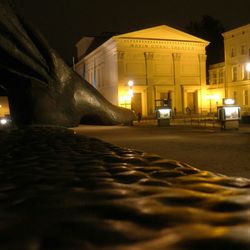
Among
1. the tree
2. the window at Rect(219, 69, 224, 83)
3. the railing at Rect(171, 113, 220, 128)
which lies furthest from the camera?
the tree

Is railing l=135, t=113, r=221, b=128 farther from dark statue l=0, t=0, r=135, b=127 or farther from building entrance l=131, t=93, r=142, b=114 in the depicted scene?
dark statue l=0, t=0, r=135, b=127

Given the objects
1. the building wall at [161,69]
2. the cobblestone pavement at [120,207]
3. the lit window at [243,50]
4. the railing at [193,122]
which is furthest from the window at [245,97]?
the cobblestone pavement at [120,207]

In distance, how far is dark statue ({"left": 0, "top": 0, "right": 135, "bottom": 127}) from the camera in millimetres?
6211

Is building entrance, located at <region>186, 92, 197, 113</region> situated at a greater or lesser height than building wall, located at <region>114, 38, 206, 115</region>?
lesser

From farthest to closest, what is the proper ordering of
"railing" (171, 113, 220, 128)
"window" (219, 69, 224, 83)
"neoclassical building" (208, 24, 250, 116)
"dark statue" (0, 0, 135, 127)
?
"window" (219, 69, 224, 83) < "neoclassical building" (208, 24, 250, 116) < "railing" (171, 113, 220, 128) < "dark statue" (0, 0, 135, 127)

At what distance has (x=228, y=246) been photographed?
84cm

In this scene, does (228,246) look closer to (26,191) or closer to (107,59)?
(26,191)

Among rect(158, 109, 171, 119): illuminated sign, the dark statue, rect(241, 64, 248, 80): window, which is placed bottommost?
rect(158, 109, 171, 119): illuminated sign

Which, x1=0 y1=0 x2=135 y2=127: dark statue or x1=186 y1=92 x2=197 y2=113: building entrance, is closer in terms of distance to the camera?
x1=0 y1=0 x2=135 y2=127: dark statue

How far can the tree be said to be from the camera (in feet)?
195

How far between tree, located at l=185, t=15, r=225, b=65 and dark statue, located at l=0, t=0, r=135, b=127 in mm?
52634

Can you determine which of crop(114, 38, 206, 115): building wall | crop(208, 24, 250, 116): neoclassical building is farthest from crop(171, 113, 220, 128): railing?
crop(114, 38, 206, 115): building wall

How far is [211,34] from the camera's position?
61.9 m

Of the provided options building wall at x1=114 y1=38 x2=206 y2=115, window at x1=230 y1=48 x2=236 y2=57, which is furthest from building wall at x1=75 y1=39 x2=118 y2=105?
window at x1=230 y1=48 x2=236 y2=57
